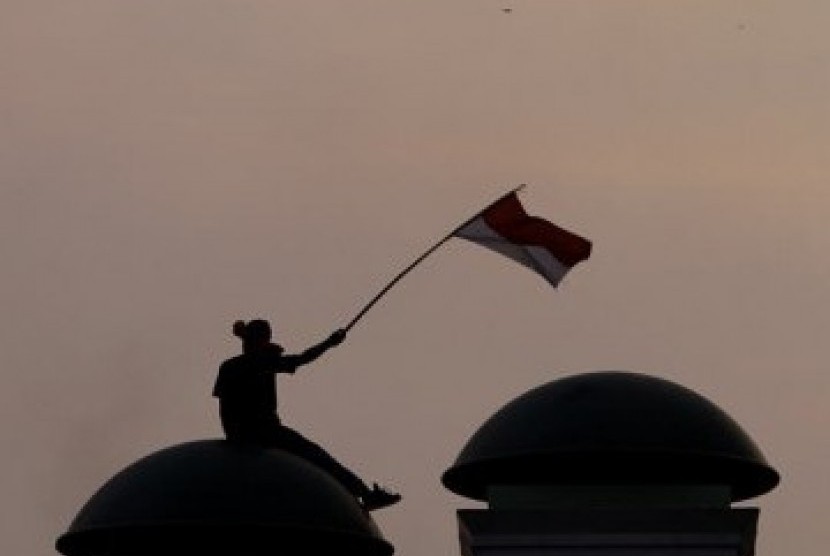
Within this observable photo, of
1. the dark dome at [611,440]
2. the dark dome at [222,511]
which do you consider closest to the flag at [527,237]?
the dark dome at [611,440]

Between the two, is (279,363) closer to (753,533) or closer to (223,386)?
(223,386)

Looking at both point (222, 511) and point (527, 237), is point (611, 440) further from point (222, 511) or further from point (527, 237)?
point (222, 511)

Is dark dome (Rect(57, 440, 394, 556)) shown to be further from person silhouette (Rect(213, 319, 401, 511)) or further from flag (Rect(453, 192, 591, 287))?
flag (Rect(453, 192, 591, 287))

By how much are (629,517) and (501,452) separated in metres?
2.59

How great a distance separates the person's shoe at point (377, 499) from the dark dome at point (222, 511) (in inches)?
42.6

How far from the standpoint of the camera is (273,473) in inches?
1050

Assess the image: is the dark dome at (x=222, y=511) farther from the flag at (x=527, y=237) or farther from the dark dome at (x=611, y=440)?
the flag at (x=527, y=237)

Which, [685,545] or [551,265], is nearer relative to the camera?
[685,545]

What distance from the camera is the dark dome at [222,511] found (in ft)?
86.1

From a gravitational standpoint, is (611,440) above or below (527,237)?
below

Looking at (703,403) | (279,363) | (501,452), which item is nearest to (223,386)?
(279,363)

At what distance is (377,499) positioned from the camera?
28.3 metres

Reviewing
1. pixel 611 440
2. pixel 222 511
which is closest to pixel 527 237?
pixel 611 440

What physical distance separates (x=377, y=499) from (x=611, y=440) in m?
2.64
